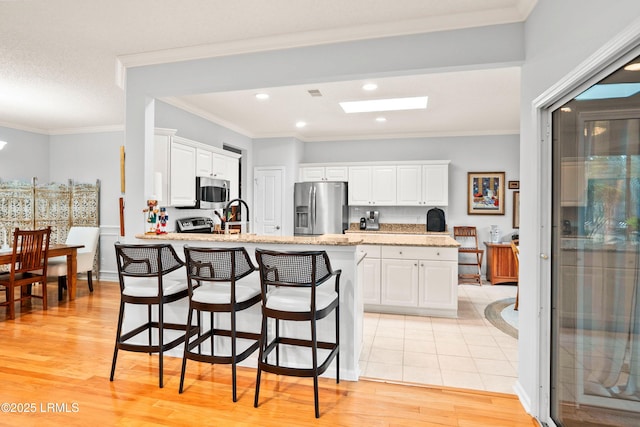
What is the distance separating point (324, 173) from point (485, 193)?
115 inches

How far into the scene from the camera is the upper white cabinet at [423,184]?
21.9 ft

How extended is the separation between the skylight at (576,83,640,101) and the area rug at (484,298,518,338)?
2838 mm

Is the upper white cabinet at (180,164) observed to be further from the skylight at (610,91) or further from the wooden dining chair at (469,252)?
the wooden dining chair at (469,252)

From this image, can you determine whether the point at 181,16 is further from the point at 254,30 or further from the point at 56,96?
the point at 56,96

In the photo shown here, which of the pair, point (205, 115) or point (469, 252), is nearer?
point (205, 115)

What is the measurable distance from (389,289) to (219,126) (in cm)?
365

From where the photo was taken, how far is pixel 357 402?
2.53 m

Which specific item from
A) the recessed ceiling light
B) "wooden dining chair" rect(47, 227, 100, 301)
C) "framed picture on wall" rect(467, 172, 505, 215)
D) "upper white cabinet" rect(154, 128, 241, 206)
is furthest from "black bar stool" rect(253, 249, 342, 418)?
"framed picture on wall" rect(467, 172, 505, 215)

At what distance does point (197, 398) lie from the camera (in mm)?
2572

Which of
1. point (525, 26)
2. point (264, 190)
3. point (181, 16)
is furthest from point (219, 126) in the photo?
point (525, 26)

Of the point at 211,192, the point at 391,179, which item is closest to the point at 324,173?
the point at 391,179

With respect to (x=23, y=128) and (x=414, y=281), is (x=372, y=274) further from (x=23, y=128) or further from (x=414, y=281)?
(x=23, y=128)

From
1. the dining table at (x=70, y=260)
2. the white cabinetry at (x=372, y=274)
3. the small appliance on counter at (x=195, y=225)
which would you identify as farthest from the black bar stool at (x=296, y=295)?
the dining table at (x=70, y=260)

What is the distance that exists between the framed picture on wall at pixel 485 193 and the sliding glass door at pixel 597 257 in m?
4.87
